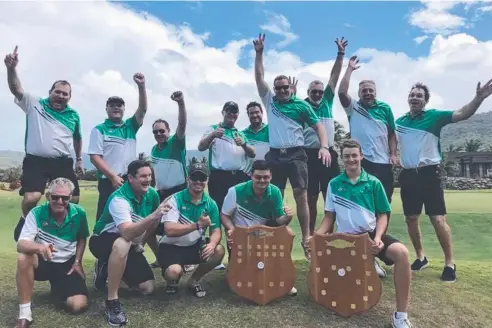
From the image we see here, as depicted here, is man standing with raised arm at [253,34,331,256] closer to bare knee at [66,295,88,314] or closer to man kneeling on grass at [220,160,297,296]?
man kneeling on grass at [220,160,297,296]

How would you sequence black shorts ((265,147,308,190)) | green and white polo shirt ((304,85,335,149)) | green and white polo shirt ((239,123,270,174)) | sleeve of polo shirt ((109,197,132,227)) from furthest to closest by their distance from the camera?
green and white polo shirt ((239,123,270,174)) → green and white polo shirt ((304,85,335,149)) → black shorts ((265,147,308,190)) → sleeve of polo shirt ((109,197,132,227))

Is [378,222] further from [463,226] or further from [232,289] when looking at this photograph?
[463,226]

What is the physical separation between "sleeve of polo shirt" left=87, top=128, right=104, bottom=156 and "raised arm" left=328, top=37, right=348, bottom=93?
3.66 meters

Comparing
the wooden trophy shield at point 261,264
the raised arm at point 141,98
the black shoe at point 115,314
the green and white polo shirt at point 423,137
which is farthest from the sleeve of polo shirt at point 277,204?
the raised arm at point 141,98

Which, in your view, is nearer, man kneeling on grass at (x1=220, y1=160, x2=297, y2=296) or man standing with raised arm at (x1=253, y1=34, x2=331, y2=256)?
man kneeling on grass at (x1=220, y1=160, x2=297, y2=296)

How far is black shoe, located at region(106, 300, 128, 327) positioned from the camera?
5.50 metres

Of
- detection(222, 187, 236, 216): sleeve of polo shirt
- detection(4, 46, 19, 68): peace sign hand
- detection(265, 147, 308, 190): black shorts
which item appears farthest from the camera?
detection(265, 147, 308, 190): black shorts

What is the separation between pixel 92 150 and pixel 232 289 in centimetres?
297

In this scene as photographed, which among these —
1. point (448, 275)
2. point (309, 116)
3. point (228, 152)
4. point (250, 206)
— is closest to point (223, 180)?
point (228, 152)

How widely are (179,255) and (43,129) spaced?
2685 millimetres

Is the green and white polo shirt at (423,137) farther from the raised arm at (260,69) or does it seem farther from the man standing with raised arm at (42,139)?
the man standing with raised arm at (42,139)

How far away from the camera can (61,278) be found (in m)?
5.99

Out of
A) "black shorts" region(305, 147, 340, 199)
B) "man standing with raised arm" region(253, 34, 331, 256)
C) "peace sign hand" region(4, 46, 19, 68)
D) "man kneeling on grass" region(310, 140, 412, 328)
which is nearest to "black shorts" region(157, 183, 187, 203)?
"man standing with raised arm" region(253, 34, 331, 256)

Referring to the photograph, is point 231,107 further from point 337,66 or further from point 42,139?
point 42,139
